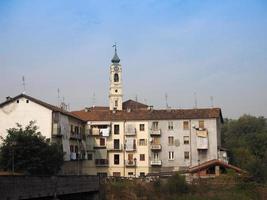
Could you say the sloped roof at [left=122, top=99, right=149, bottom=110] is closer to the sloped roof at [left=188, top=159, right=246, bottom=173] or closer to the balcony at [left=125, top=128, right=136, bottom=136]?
the balcony at [left=125, top=128, right=136, bottom=136]

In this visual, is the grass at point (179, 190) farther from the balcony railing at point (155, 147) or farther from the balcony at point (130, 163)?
the balcony at point (130, 163)

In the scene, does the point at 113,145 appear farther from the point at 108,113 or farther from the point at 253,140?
the point at 253,140

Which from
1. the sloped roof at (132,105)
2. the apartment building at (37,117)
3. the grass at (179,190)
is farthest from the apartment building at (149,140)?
A: the grass at (179,190)

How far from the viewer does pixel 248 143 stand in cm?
9531

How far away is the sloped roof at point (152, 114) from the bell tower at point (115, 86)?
9.48m

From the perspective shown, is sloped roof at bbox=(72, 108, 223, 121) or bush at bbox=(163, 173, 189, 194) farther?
sloped roof at bbox=(72, 108, 223, 121)

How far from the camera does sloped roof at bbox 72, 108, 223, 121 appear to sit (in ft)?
274

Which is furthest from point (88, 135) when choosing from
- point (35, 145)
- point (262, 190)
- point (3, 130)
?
point (262, 190)

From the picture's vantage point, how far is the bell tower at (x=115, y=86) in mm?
100500

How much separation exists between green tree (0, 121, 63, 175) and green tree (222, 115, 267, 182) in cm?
2600

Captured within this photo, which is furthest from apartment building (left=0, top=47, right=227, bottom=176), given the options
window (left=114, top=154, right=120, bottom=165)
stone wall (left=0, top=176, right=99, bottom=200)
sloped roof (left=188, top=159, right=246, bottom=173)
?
stone wall (left=0, top=176, right=99, bottom=200)

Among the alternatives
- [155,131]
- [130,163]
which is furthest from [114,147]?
[155,131]

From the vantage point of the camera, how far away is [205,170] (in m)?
74.7

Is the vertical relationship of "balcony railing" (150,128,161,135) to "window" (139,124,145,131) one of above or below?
below
